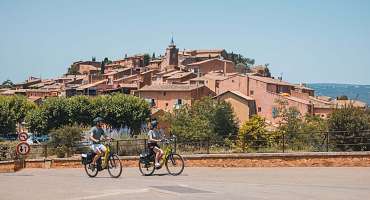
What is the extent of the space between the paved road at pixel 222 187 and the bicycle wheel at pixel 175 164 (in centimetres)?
27

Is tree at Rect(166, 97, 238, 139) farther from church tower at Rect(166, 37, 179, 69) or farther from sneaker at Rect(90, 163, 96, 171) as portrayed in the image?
church tower at Rect(166, 37, 179, 69)

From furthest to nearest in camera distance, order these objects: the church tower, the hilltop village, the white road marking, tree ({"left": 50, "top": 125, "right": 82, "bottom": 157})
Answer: the church tower → the hilltop village → tree ({"left": 50, "top": 125, "right": 82, "bottom": 157}) → the white road marking

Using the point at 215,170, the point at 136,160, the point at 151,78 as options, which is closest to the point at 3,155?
the point at 136,160

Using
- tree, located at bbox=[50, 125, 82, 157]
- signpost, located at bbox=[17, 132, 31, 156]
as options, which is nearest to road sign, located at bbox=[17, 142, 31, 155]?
signpost, located at bbox=[17, 132, 31, 156]

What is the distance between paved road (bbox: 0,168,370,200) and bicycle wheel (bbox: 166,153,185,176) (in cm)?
27

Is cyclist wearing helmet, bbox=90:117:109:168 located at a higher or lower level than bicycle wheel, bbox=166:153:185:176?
higher

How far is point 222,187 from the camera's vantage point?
12375 mm

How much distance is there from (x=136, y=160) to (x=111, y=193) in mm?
9631

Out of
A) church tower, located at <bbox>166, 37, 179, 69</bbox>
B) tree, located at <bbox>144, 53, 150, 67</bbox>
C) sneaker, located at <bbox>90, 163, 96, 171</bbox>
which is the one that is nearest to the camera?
sneaker, located at <bbox>90, 163, 96, 171</bbox>

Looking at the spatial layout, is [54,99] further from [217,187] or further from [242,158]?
[217,187]

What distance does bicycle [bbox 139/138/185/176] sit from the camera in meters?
15.4

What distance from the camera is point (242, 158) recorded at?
18.6 meters

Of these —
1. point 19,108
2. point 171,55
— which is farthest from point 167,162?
point 171,55

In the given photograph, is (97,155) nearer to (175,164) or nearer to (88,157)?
(88,157)
